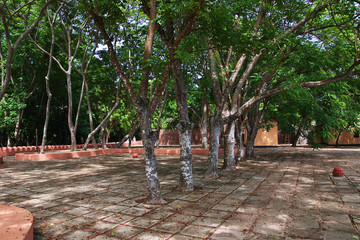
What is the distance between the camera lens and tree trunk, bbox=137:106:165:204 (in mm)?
5261

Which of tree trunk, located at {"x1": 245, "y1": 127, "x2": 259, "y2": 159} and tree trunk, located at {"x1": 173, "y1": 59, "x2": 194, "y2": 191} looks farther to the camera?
tree trunk, located at {"x1": 245, "y1": 127, "x2": 259, "y2": 159}

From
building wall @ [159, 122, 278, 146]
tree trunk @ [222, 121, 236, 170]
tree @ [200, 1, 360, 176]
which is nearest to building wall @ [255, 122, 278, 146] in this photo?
building wall @ [159, 122, 278, 146]

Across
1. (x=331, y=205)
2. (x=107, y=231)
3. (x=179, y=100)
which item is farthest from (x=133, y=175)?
(x=331, y=205)

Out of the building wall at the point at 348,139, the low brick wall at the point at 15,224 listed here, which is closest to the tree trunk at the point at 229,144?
the low brick wall at the point at 15,224

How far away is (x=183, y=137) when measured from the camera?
6.68 m

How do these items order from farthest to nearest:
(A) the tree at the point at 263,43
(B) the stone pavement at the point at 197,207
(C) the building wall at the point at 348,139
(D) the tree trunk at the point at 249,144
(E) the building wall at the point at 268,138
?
(C) the building wall at the point at 348,139, (E) the building wall at the point at 268,138, (D) the tree trunk at the point at 249,144, (A) the tree at the point at 263,43, (B) the stone pavement at the point at 197,207

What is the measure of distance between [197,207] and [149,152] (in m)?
1.36

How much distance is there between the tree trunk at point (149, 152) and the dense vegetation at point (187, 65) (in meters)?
0.02

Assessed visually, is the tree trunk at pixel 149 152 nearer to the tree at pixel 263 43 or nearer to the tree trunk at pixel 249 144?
the tree at pixel 263 43

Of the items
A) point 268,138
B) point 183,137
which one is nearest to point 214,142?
point 183,137

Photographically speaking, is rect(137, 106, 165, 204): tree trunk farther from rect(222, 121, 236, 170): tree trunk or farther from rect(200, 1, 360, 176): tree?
rect(222, 121, 236, 170): tree trunk

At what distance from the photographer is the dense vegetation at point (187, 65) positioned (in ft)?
18.3

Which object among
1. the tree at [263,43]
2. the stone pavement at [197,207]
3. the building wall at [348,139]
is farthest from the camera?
the building wall at [348,139]

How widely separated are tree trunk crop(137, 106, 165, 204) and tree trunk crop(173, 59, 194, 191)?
1293mm
